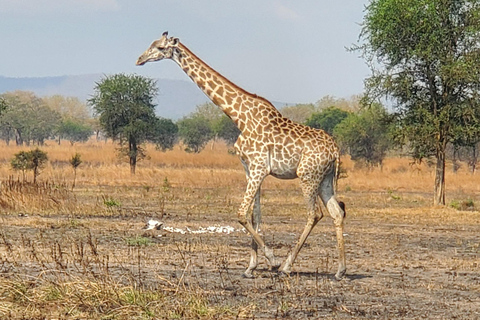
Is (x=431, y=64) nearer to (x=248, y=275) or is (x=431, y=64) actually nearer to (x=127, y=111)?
(x=248, y=275)

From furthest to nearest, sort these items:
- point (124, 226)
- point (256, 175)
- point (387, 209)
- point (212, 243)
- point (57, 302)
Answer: point (387, 209), point (124, 226), point (212, 243), point (256, 175), point (57, 302)

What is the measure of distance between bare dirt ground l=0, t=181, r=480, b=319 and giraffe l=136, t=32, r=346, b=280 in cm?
58

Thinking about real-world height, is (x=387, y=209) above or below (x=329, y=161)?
below

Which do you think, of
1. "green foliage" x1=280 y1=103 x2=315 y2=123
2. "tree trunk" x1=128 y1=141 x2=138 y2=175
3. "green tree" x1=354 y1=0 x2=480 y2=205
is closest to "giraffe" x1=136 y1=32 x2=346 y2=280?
"green tree" x1=354 y1=0 x2=480 y2=205

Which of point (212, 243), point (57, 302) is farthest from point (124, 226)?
point (57, 302)

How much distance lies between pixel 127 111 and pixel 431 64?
28387 millimetres

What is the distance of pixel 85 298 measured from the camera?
373 inches

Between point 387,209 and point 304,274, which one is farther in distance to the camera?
point 387,209

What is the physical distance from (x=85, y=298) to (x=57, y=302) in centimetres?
30

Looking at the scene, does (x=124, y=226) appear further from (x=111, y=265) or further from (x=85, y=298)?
(x=85, y=298)

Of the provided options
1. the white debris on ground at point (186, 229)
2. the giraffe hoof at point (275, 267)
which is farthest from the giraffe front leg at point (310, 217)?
the white debris on ground at point (186, 229)

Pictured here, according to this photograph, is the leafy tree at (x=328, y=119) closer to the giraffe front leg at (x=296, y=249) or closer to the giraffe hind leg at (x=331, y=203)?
the giraffe hind leg at (x=331, y=203)

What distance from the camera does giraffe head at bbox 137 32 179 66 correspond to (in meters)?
13.5

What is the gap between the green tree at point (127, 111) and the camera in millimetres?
53256
